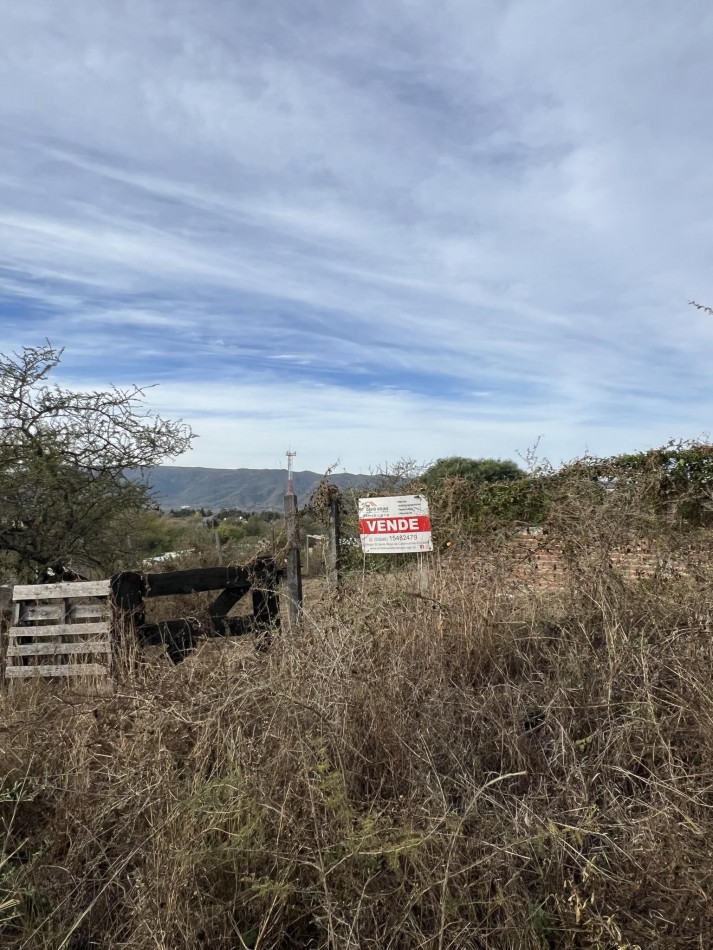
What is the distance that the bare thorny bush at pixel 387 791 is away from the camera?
2617 mm

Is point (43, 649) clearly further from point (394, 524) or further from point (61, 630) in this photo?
point (394, 524)

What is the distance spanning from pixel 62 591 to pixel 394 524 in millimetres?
3314

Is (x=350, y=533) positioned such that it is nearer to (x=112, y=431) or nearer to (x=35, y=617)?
(x=112, y=431)

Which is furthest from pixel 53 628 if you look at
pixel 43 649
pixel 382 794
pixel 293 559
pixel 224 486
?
pixel 224 486

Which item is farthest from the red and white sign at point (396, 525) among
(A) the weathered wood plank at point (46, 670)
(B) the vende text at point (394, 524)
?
(A) the weathered wood plank at point (46, 670)

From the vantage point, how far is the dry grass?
2.61m

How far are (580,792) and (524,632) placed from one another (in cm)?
164

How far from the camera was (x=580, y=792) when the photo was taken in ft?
10.5

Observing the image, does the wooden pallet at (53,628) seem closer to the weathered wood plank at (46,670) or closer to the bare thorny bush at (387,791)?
the weathered wood plank at (46,670)

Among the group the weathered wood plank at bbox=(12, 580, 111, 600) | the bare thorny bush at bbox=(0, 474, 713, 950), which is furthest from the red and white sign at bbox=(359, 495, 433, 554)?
the weathered wood plank at bbox=(12, 580, 111, 600)

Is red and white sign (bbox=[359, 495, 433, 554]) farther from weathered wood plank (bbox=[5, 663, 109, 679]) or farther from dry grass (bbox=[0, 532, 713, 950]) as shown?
weathered wood plank (bbox=[5, 663, 109, 679])

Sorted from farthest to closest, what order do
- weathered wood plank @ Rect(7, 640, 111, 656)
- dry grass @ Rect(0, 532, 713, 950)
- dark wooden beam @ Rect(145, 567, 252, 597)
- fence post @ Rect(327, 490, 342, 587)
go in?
→ fence post @ Rect(327, 490, 342, 587)
dark wooden beam @ Rect(145, 567, 252, 597)
weathered wood plank @ Rect(7, 640, 111, 656)
dry grass @ Rect(0, 532, 713, 950)

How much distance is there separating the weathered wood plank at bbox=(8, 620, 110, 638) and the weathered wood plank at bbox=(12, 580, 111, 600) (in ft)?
0.93

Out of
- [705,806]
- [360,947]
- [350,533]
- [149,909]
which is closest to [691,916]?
[705,806]
